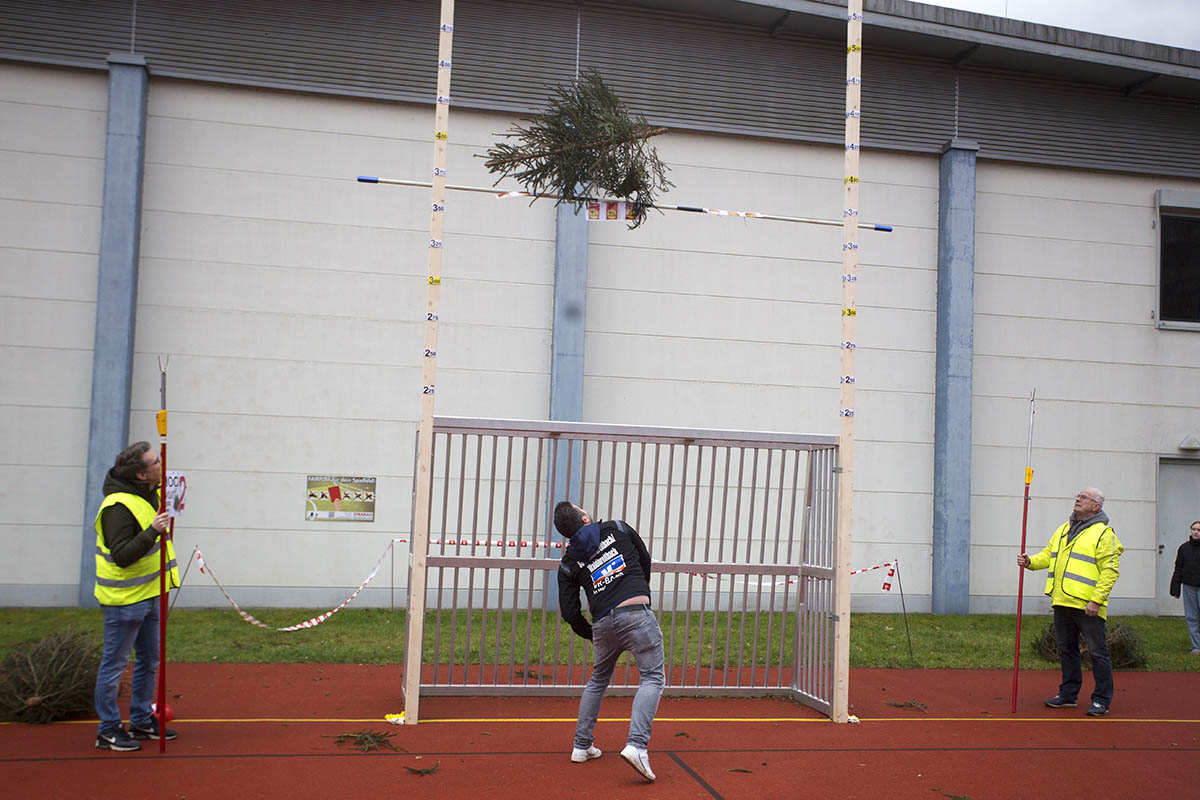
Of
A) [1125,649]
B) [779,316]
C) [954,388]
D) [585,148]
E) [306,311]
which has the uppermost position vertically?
[585,148]

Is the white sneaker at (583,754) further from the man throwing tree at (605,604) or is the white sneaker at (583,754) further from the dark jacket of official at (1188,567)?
the dark jacket of official at (1188,567)

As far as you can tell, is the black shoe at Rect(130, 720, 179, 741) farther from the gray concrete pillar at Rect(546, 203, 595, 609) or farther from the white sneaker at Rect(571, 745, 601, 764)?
the gray concrete pillar at Rect(546, 203, 595, 609)

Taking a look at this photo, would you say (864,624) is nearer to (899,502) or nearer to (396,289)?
(899,502)

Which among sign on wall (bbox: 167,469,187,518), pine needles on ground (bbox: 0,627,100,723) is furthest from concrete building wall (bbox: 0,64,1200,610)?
pine needles on ground (bbox: 0,627,100,723)

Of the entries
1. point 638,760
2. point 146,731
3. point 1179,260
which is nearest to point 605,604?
point 638,760

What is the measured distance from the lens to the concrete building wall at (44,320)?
562 inches

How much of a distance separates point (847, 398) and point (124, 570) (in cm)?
559

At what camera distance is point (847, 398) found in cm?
858

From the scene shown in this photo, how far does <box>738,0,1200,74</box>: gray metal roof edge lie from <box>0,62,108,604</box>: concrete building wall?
33.4 feet

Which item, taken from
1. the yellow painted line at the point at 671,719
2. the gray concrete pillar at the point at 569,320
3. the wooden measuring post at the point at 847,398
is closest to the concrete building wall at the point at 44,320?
the gray concrete pillar at the point at 569,320

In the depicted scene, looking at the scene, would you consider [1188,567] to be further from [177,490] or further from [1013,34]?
[177,490]

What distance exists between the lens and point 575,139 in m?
8.27

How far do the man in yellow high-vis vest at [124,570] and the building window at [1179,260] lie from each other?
54.3ft

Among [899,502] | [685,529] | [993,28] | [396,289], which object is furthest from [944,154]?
[396,289]
